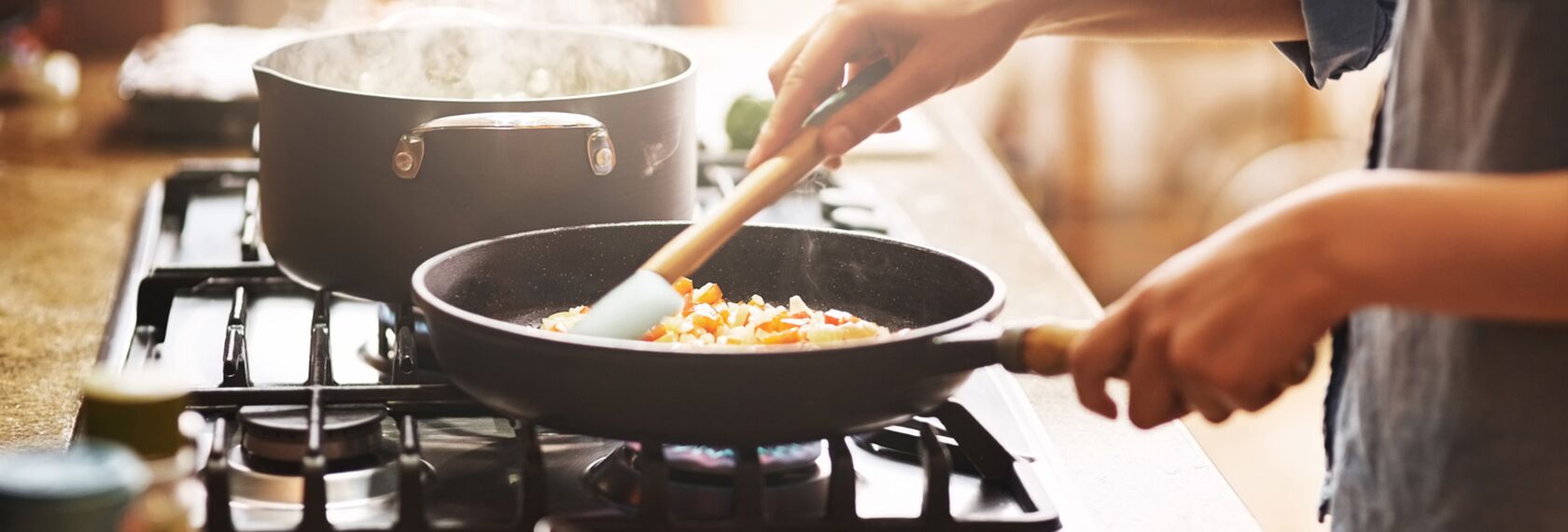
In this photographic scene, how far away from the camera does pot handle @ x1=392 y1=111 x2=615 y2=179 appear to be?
35.9 inches

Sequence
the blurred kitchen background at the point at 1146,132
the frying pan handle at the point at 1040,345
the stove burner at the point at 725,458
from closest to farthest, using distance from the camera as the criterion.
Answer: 1. the frying pan handle at the point at 1040,345
2. the stove burner at the point at 725,458
3. the blurred kitchen background at the point at 1146,132

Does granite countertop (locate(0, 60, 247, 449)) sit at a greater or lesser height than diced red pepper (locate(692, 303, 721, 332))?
lesser

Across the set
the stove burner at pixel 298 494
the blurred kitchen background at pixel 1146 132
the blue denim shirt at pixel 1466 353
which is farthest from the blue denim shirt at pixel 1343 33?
the blurred kitchen background at pixel 1146 132

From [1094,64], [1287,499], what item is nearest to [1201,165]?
[1094,64]

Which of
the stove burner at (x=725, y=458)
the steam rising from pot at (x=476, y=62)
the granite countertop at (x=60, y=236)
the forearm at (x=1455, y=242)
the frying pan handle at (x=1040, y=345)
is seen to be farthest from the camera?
the steam rising from pot at (x=476, y=62)

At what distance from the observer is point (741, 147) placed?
5.49 ft

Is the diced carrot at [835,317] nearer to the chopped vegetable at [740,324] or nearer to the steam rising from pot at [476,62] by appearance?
the chopped vegetable at [740,324]

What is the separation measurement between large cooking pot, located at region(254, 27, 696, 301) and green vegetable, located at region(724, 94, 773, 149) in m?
0.60

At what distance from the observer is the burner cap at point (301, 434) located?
0.81 metres

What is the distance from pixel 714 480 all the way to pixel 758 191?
0.55ft

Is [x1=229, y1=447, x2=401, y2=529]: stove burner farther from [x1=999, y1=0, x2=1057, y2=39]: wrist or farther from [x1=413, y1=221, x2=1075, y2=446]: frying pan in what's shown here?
[x1=999, y1=0, x2=1057, y2=39]: wrist

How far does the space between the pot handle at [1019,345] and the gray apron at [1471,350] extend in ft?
0.65

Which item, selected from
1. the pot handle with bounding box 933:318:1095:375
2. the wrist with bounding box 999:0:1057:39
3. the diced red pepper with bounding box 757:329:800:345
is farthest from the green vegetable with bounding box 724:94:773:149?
the pot handle with bounding box 933:318:1095:375

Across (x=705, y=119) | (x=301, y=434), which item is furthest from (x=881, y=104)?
(x=705, y=119)
